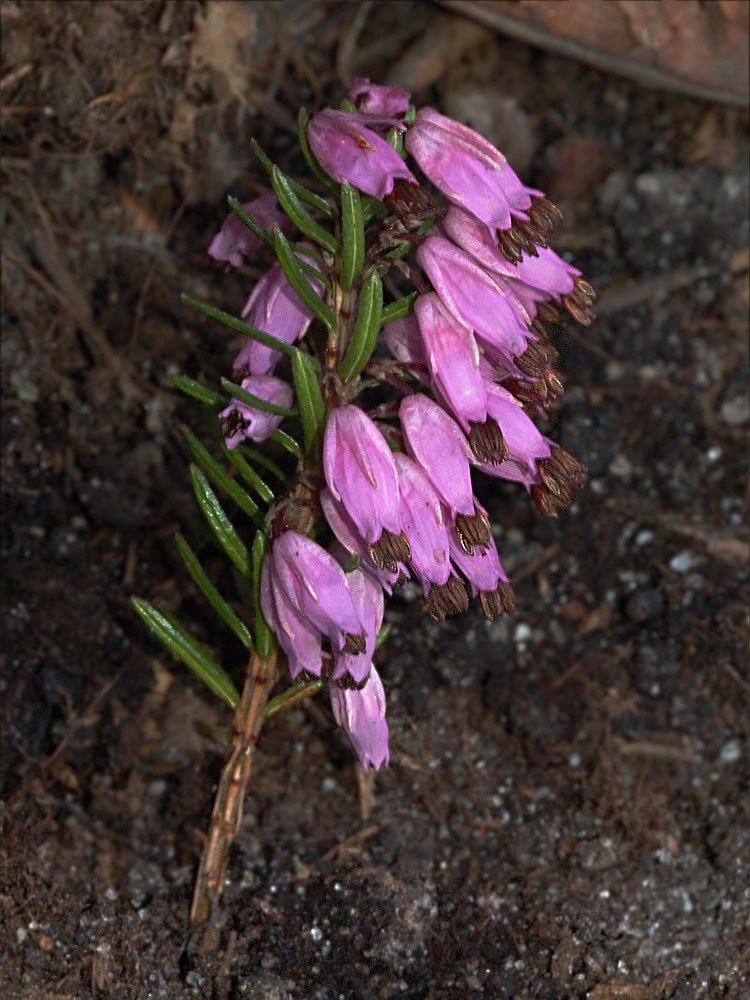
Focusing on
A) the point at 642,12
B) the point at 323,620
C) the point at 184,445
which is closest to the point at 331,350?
the point at 323,620

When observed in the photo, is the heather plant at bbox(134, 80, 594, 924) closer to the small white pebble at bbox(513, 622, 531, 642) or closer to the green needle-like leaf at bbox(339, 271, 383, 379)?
the green needle-like leaf at bbox(339, 271, 383, 379)

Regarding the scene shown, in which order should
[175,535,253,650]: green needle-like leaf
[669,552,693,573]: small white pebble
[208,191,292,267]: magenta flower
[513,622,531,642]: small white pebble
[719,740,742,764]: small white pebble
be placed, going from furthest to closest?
[669,552,693,573]: small white pebble < [513,622,531,642]: small white pebble < [719,740,742,764]: small white pebble < [175,535,253,650]: green needle-like leaf < [208,191,292,267]: magenta flower

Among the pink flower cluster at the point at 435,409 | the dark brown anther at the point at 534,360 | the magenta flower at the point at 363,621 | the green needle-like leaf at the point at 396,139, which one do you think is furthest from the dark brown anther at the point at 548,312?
the magenta flower at the point at 363,621

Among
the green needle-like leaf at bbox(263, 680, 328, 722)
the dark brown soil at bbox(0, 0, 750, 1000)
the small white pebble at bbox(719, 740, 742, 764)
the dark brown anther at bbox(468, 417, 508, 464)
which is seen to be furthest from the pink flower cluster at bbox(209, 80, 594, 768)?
the small white pebble at bbox(719, 740, 742, 764)

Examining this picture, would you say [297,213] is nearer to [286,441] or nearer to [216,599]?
[286,441]

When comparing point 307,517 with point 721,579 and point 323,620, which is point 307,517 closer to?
→ point 323,620
